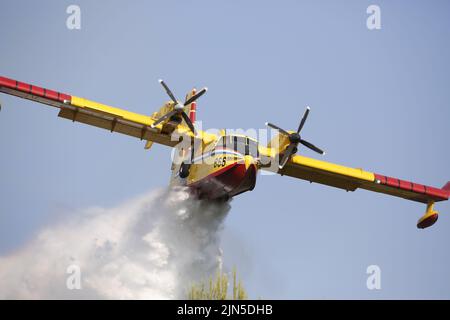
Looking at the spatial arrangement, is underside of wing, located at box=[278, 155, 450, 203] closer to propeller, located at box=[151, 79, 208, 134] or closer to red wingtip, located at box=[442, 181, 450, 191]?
red wingtip, located at box=[442, 181, 450, 191]

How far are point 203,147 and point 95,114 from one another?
3.94 meters

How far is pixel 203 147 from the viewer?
25.7 meters

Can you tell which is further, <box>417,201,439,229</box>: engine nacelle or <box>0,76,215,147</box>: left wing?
<box>417,201,439,229</box>: engine nacelle

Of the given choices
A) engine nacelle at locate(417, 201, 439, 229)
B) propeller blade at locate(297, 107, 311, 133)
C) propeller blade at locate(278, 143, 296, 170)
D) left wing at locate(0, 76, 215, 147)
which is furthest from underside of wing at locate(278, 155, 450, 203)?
left wing at locate(0, 76, 215, 147)

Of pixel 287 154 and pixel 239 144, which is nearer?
pixel 239 144

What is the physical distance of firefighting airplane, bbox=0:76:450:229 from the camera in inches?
953

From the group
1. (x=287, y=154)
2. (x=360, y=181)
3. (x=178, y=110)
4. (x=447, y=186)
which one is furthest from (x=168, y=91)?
(x=447, y=186)

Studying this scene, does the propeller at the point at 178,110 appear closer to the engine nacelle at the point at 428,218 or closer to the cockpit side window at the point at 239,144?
the cockpit side window at the point at 239,144

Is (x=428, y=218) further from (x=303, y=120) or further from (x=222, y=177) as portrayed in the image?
(x=222, y=177)

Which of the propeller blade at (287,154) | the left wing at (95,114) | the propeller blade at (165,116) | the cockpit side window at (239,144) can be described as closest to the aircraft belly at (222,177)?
the cockpit side window at (239,144)
